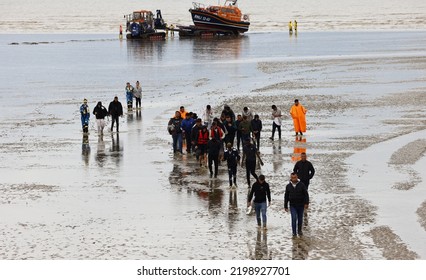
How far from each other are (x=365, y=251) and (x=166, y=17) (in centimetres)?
13635

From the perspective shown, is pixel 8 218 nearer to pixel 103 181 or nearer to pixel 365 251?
pixel 103 181

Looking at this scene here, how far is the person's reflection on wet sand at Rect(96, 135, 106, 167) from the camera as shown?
2519cm

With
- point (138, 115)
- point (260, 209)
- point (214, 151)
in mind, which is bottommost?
point (138, 115)

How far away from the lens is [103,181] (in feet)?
74.1

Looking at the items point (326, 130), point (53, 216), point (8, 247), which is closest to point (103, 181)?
point (53, 216)

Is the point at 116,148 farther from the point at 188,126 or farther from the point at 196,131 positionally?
the point at 196,131

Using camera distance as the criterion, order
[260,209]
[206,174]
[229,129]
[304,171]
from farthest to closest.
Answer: [229,129] < [206,174] < [304,171] < [260,209]

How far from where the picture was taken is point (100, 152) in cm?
2675

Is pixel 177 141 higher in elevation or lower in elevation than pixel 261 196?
lower

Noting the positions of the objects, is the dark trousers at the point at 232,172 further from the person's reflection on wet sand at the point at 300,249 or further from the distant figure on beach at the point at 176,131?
the distant figure on beach at the point at 176,131

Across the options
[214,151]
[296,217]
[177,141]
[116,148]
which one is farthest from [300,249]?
[116,148]

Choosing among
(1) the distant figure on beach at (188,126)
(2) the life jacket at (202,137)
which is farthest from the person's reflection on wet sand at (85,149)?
(2) the life jacket at (202,137)

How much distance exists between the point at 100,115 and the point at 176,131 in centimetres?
416

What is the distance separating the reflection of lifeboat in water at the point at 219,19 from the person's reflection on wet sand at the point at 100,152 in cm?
7131
